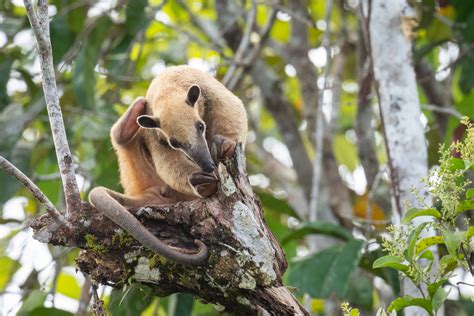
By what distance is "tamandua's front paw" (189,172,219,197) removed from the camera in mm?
4416

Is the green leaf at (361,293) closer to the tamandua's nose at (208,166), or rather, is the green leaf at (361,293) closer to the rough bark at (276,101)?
the rough bark at (276,101)

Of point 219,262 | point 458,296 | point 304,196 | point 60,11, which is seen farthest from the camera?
point 304,196

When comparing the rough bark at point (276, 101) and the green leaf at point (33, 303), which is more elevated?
the rough bark at point (276, 101)

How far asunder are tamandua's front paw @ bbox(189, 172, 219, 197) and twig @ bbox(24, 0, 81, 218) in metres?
0.67

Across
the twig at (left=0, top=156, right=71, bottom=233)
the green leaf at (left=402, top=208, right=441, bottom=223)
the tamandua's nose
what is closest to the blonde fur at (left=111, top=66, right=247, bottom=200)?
the tamandua's nose

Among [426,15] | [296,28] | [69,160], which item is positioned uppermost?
[296,28]

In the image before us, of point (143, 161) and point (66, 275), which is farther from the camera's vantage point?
point (66, 275)

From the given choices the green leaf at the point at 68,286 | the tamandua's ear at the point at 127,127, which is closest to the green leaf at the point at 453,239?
the tamandua's ear at the point at 127,127

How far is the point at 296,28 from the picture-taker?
929cm

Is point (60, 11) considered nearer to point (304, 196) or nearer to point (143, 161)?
point (143, 161)

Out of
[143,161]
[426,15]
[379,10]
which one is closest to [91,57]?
[143,161]

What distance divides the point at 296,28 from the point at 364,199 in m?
2.03

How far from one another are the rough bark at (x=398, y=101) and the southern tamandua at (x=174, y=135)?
0.98 m

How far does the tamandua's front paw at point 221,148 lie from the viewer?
4.87 metres
